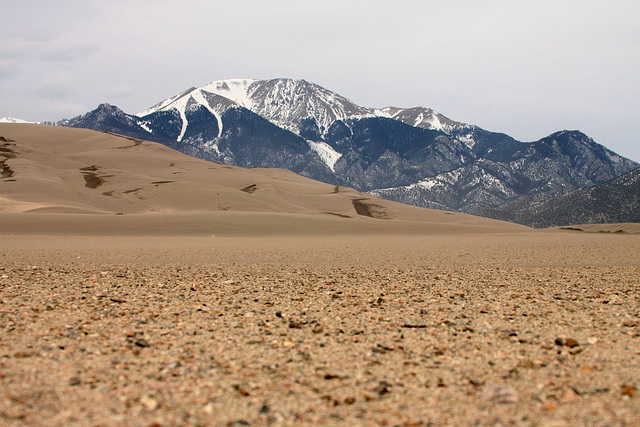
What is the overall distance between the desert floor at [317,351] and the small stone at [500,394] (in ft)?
0.05

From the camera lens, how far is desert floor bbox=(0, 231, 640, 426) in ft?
17.1

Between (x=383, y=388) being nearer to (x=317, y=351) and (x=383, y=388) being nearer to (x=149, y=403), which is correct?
(x=317, y=351)

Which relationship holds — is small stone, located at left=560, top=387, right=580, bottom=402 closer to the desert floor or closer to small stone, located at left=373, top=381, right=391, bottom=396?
the desert floor

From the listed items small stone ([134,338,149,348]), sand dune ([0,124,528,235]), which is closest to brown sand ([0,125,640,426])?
small stone ([134,338,149,348])

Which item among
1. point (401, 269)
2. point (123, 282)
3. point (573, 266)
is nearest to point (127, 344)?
point (123, 282)

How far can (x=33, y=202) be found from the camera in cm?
6184

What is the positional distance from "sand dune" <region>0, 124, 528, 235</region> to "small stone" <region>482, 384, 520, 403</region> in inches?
1512

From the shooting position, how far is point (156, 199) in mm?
79438

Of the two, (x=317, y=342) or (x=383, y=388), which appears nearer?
(x=383, y=388)

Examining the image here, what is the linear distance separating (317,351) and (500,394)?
8.62 feet

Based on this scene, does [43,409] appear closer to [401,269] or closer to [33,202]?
[401,269]

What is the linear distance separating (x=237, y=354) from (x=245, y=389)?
1340 millimetres

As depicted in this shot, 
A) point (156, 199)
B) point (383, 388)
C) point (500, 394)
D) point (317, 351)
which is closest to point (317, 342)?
point (317, 351)

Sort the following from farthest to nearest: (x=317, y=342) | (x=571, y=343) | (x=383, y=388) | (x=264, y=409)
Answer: (x=317, y=342) < (x=571, y=343) < (x=383, y=388) < (x=264, y=409)
